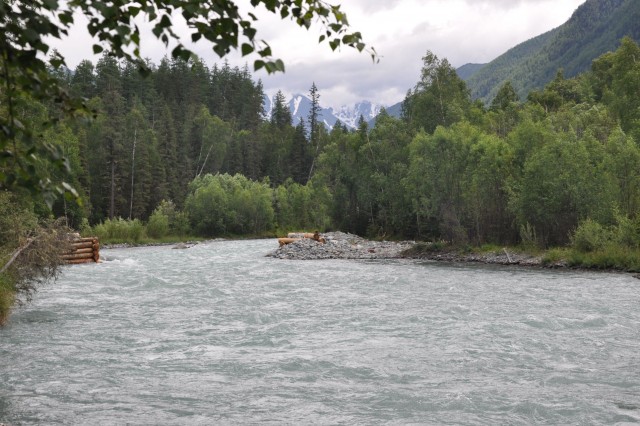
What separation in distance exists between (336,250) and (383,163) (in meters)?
15.8

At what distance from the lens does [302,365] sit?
13.4m

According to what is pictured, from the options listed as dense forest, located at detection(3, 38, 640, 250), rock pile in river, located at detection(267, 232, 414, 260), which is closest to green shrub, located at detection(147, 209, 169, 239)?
dense forest, located at detection(3, 38, 640, 250)

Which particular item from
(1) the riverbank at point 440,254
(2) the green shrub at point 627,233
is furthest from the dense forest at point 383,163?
(1) the riverbank at point 440,254

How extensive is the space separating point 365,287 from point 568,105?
57.8 m

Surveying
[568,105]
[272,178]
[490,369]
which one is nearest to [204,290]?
[490,369]

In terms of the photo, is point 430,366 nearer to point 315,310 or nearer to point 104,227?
point 315,310

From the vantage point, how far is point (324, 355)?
14320mm

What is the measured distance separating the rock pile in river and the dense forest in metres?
4.33

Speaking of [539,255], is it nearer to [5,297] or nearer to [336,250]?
[336,250]

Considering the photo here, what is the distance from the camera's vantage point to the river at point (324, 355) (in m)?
10.5

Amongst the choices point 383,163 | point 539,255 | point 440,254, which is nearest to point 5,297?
point 539,255

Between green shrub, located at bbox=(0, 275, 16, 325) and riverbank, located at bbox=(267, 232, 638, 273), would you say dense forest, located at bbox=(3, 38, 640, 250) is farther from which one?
green shrub, located at bbox=(0, 275, 16, 325)

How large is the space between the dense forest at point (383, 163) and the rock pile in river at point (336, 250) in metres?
4.33

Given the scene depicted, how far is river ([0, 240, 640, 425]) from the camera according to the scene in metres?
10.5
